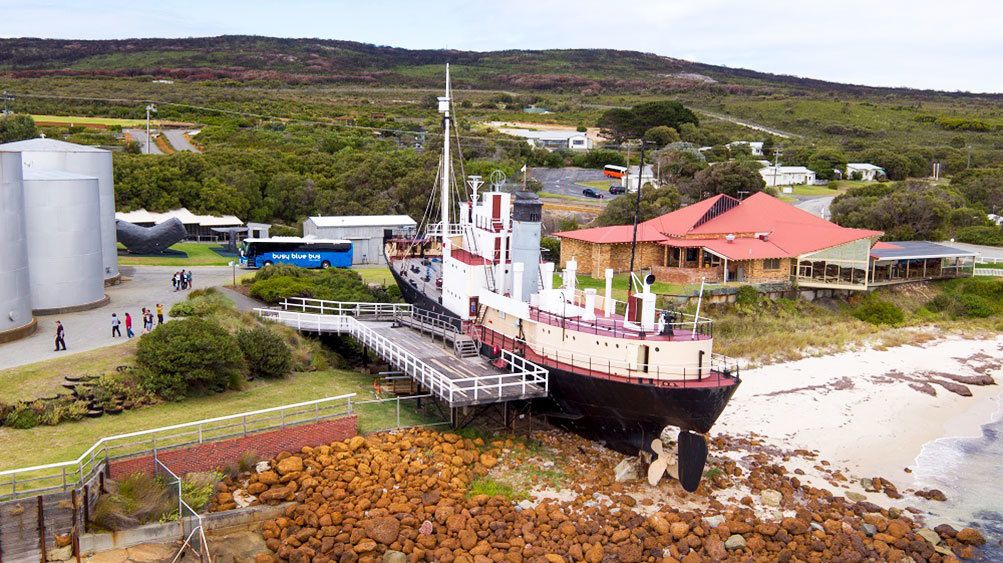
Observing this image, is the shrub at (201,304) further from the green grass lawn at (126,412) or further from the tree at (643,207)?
the tree at (643,207)

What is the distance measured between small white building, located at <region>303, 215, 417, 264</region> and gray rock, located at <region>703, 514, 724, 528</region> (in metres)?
30.7

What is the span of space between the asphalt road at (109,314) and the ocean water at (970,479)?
1002 inches

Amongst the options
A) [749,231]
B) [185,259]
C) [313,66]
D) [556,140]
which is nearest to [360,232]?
[185,259]

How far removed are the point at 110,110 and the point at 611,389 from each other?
293ft

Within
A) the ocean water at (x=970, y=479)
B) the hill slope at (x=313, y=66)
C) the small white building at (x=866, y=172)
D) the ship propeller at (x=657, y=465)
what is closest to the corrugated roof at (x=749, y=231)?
the ocean water at (x=970, y=479)

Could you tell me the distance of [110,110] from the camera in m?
96.2

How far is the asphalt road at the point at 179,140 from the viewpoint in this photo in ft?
256

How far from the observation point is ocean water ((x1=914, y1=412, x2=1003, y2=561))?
22469mm

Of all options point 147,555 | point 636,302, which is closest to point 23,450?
point 147,555

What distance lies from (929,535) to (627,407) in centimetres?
806

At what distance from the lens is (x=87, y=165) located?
130ft

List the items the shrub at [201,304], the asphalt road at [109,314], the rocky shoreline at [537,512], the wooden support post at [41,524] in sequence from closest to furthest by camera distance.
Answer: the wooden support post at [41,524], the rocky shoreline at [537,512], the asphalt road at [109,314], the shrub at [201,304]

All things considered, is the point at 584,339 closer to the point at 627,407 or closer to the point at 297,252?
the point at 627,407

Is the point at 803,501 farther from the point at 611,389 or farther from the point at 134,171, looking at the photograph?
the point at 134,171
